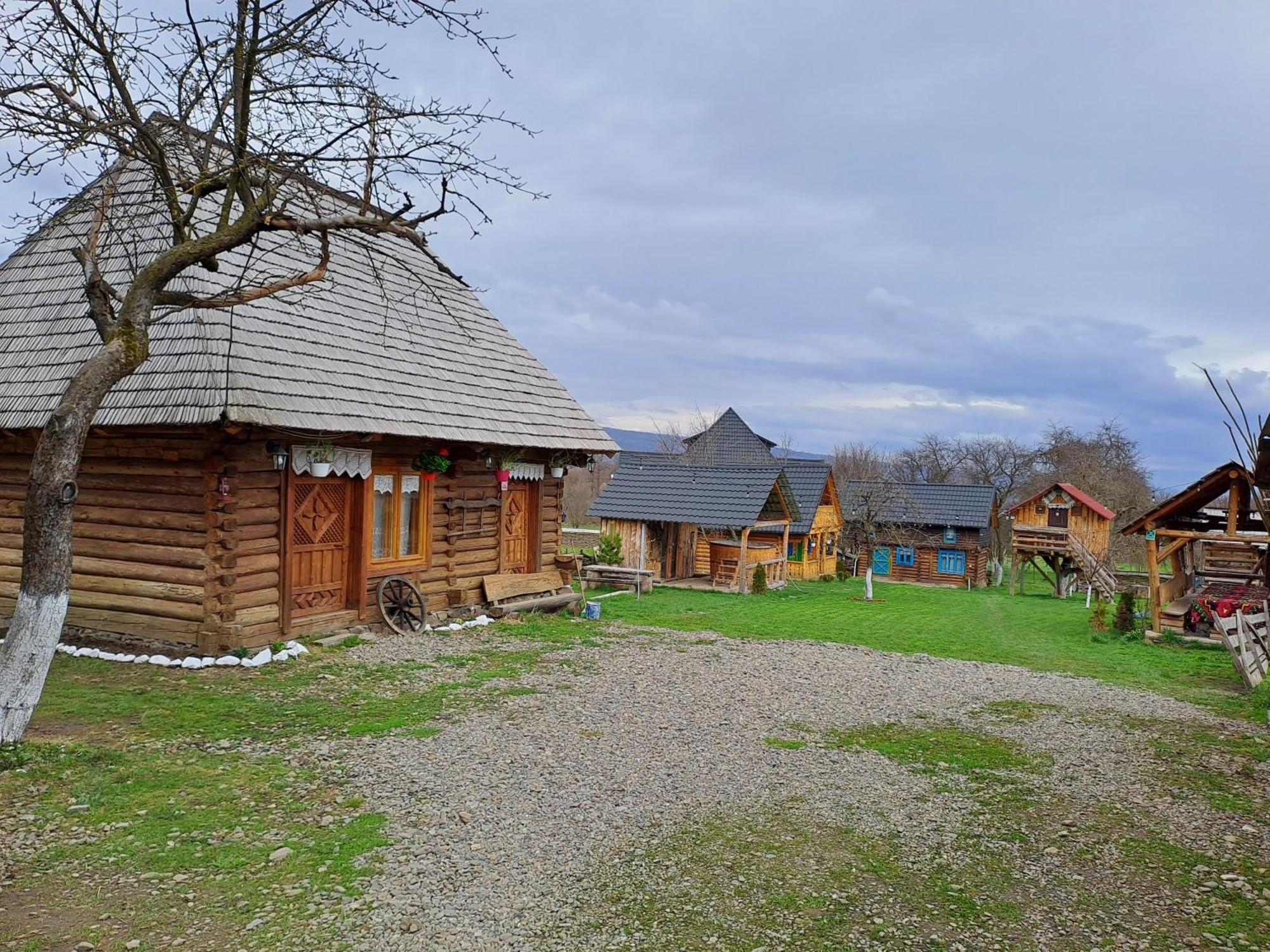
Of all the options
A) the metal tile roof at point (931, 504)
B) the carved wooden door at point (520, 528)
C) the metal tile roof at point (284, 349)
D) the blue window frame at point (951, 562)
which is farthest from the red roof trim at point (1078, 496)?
the carved wooden door at point (520, 528)

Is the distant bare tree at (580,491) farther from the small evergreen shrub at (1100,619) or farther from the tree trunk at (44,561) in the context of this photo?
the tree trunk at (44,561)

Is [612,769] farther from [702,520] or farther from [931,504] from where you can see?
[931,504]

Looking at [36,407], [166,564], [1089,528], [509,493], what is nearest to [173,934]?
[166,564]

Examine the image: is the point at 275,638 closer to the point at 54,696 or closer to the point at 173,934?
the point at 54,696

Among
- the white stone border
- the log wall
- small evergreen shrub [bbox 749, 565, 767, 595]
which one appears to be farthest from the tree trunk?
small evergreen shrub [bbox 749, 565, 767, 595]

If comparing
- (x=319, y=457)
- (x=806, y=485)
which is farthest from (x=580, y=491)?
(x=319, y=457)

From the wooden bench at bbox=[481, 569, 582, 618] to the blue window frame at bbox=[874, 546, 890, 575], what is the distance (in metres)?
26.0

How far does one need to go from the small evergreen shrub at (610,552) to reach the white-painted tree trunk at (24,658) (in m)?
20.6

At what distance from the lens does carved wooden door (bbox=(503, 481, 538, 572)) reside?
48.6 feet

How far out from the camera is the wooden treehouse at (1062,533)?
102 ft

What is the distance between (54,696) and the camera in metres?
7.92

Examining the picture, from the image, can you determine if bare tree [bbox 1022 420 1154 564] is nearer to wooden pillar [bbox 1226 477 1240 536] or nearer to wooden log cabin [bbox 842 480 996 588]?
wooden log cabin [bbox 842 480 996 588]

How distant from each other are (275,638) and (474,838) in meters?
6.04

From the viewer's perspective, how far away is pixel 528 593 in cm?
1469
